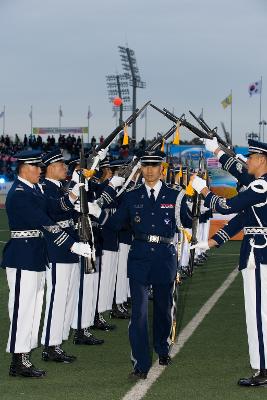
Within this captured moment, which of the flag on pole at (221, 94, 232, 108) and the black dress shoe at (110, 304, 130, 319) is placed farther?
the flag on pole at (221, 94, 232, 108)

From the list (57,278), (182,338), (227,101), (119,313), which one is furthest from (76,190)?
(227,101)

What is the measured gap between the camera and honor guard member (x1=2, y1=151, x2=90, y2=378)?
7793 mm

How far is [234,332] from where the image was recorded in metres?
10.3

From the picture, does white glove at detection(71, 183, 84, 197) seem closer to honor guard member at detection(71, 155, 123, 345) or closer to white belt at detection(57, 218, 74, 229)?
white belt at detection(57, 218, 74, 229)

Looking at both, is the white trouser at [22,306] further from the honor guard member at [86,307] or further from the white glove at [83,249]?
the honor guard member at [86,307]

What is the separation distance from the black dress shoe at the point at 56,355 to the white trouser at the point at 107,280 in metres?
2.04

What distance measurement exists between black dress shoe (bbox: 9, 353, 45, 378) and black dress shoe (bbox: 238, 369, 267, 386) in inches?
70.3

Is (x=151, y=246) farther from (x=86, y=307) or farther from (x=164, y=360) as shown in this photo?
(x=86, y=307)

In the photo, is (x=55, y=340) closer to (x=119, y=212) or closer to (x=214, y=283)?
(x=119, y=212)

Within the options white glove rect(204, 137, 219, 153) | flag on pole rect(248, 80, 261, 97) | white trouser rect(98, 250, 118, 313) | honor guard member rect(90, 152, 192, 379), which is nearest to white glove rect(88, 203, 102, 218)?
honor guard member rect(90, 152, 192, 379)

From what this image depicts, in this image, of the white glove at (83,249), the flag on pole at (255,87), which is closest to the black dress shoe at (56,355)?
the white glove at (83,249)

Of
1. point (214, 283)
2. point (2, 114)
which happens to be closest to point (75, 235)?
point (214, 283)

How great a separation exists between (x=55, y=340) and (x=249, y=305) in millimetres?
2087

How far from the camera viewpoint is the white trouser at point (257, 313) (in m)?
7.63
